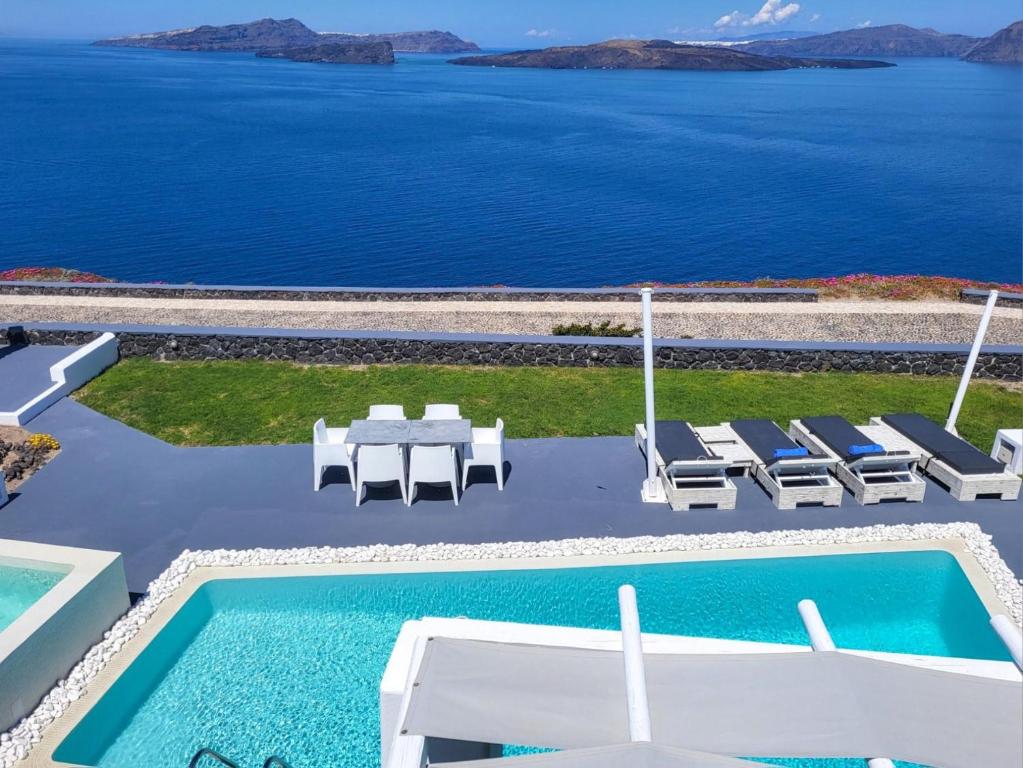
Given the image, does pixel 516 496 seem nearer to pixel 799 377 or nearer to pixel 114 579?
pixel 114 579

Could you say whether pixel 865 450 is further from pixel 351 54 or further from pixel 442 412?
pixel 351 54

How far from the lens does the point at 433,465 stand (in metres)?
8.22

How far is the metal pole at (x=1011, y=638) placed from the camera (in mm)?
3602

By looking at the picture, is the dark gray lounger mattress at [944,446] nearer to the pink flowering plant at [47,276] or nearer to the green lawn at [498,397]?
the green lawn at [498,397]

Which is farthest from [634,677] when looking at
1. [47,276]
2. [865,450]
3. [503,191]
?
[503,191]

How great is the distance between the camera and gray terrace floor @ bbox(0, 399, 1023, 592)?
776 cm

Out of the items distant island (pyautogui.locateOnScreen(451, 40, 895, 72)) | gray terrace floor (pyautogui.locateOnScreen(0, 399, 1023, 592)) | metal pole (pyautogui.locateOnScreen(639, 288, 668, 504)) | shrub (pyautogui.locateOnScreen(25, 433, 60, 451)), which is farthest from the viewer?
distant island (pyautogui.locateOnScreen(451, 40, 895, 72))

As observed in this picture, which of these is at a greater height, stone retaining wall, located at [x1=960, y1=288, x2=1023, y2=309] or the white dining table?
the white dining table

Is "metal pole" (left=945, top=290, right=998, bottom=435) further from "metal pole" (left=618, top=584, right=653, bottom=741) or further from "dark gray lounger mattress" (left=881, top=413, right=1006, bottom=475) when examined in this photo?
"metal pole" (left=618, top=584, right=653, bottom=741)

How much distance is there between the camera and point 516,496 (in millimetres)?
8555

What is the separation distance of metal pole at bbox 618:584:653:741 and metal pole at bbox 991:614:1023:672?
167cm

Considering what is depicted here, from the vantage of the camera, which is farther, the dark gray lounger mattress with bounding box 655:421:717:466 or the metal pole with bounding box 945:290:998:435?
the metal pole with bounding box 945:290:998:435

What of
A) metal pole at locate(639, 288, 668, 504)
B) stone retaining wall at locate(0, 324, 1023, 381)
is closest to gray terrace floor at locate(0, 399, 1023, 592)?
metal pole at locate(639, 288, 668, 504)

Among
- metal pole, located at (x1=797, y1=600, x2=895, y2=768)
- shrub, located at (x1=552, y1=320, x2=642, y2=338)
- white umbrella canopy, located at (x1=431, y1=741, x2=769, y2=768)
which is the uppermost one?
white umbrella canopy, located at (x1=431, y1=741, x2=769, y2=768)
